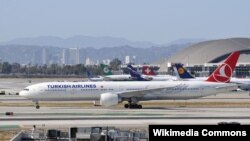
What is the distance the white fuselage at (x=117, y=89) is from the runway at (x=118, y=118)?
6.84 meters

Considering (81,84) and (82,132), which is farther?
(81,84)

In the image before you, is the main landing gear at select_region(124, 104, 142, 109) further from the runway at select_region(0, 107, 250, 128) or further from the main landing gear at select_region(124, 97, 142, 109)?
the runway at select_region(0, 107, 250, 128)

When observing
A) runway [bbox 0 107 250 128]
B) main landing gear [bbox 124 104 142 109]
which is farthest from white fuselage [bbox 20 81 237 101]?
runway [bbox 0 107 250 128]

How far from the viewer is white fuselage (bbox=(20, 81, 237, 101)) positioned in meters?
77.9

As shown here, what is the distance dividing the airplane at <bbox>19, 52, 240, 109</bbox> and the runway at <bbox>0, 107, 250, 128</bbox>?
6.73m

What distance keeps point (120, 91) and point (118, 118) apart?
18.9 meters

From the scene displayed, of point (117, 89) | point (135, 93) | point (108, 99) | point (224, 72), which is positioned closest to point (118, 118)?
point (108, 99)

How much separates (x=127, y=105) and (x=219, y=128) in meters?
52.5

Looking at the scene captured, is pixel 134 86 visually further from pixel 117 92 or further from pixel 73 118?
pixel 73 118

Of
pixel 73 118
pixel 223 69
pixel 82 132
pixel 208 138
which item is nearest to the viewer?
pixel 208 138

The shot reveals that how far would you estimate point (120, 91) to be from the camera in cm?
7900

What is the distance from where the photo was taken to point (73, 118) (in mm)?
60719

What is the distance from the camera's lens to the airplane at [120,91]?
255 feet

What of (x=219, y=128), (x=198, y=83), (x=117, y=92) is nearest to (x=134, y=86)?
(x=117, y=92)
